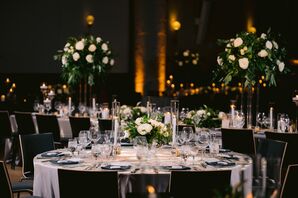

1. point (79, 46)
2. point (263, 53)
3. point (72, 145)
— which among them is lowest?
point (72, 145)

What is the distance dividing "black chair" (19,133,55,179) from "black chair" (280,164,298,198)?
7.99ft

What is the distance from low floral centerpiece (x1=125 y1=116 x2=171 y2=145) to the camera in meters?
4.73

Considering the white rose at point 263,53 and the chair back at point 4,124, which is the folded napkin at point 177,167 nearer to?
the white rose at point 263,53

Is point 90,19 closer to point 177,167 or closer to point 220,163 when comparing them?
point 220,163

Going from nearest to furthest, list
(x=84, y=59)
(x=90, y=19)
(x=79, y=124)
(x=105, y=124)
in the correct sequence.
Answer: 1. (x=105, y=124)
2. (x=79, y=124)
3. (x=84, y=59)
4. (x=90, y=19)

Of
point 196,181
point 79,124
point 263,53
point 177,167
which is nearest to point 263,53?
point 263,53

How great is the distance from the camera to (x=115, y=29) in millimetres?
13453

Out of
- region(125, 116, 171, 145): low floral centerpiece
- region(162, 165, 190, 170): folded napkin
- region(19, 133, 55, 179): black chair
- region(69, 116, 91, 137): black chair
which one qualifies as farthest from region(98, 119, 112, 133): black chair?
region(162, 165, 190, 170): folded napkin

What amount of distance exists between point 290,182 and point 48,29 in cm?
1040

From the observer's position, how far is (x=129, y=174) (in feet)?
12.9

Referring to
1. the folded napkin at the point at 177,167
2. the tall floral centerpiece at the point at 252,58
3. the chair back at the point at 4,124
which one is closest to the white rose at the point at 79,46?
the chair back at the point at 4,124

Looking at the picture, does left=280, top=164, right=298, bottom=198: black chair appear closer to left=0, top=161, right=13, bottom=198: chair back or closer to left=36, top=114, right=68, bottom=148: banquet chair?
left=0, top=161, right=13, bottom=198: chair back

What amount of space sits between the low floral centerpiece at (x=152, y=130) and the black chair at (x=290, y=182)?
4.22 feet

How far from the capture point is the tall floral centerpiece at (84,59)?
902 centimetres
